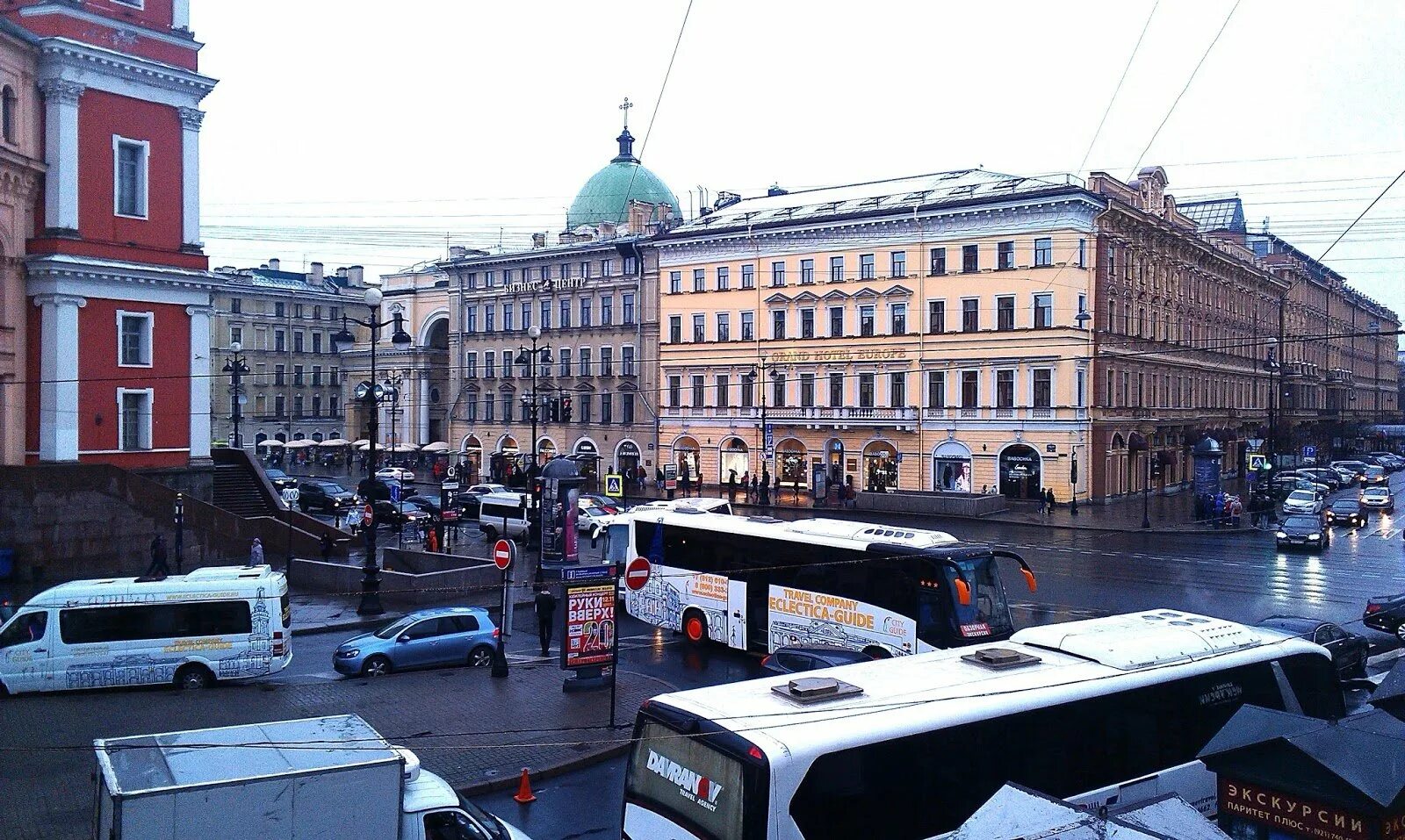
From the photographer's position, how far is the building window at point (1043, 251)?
46938 millimetres

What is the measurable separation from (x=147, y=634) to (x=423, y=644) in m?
4.56

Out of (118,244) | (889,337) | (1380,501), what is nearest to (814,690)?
(118,244)

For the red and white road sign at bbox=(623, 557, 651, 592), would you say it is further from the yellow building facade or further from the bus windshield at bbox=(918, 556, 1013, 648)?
the yellow building facade

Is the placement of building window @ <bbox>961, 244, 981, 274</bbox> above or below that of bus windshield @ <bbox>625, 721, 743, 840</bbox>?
above

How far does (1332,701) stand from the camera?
1257cm

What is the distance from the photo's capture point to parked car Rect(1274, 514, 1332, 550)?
3500 cm

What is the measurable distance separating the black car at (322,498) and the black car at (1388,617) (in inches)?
1572

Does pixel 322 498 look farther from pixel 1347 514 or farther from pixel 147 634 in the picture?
pixel 1347 514

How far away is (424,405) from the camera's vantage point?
253 feet

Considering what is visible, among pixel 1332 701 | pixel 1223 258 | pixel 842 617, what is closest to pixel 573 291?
pixel 1223 258

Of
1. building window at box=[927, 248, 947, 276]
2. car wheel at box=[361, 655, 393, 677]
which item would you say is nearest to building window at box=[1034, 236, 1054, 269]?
building window at box=[927, 248, 947, 276]

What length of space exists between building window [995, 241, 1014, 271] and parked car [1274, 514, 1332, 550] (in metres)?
17.2

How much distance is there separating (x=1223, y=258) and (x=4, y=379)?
201 ft

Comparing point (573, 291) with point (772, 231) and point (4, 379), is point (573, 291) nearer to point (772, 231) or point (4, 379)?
point (772, 231)
